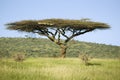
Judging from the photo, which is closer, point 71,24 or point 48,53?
point 71,24

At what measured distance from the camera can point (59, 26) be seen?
2983 centimetres

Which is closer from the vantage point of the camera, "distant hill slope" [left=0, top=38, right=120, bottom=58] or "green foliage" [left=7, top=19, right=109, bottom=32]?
"green foliage" [left=7, top=19, right=109, bottom=32]

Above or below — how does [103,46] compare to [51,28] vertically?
below

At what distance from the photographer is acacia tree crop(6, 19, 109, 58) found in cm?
2973

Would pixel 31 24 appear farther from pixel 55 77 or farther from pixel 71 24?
pixel 55 77

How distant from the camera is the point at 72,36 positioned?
31047 millimetres

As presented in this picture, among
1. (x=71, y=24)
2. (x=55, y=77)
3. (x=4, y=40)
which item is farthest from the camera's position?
(x=4, y=40)

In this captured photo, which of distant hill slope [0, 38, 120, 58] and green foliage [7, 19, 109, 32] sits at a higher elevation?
green foliage [7, 19, 109, 32]

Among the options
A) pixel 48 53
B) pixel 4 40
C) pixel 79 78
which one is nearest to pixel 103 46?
pixel 48 53

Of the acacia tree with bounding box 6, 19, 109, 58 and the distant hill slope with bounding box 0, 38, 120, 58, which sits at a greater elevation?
the acacia tree with bounding box 6, 19, 109, 58

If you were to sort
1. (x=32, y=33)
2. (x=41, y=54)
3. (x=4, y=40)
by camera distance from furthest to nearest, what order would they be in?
(x=4, y=40) → (x=41, y=54) → (x=32, y=33)

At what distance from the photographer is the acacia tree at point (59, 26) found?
97.6 ft

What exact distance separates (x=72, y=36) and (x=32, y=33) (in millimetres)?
5000

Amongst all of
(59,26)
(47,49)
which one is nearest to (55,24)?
(59,26)
